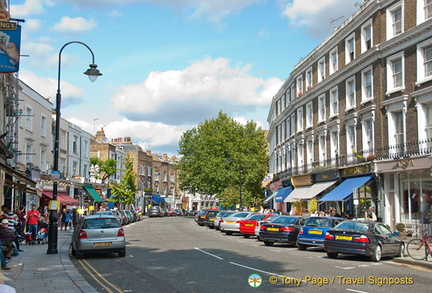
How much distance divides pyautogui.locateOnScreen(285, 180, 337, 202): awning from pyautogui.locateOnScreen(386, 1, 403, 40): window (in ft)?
34.5

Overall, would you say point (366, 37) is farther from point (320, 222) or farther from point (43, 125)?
point (43, 125)

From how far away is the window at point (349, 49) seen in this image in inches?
1246

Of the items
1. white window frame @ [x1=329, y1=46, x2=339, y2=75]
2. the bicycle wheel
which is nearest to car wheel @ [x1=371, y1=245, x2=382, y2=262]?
the bicycle wheel

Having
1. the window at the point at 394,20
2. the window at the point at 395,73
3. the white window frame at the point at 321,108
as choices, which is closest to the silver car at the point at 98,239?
the window at the point at 395,73

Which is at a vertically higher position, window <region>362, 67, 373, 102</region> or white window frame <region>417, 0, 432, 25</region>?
white window frame <region>417, 0, 432, 25</region>

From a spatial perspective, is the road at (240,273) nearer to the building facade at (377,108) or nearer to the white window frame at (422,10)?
the building facade at (377,108)

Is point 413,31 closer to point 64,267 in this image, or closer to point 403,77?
point 403,77

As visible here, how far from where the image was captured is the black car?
16.5 metres

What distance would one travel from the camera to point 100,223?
58.2 feet

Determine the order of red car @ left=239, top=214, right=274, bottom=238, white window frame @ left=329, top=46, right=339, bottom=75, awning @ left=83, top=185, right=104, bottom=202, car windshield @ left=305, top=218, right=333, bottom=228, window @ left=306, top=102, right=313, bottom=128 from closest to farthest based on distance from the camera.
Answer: car windshield @ left=305, top=218, right=333, bottom=228 → red car @ left=239, top=214, right=274, bottom=238 → white window frame @ left=329, top=46, right=339, bottom=75 → window @ left=306, top=102, right=313, bottom=128 → awning @ left=83, top=185, right=104, bottom=202

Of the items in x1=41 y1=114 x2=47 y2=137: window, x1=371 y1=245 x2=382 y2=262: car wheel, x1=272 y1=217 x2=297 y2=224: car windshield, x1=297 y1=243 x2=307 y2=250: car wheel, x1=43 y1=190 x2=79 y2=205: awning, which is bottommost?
x1=297 y1=243 x2=307 y2=250: car wheel

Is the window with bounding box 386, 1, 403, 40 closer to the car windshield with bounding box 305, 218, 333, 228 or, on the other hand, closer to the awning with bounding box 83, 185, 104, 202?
the car windshield with bounding box 305, 218, 333, 228

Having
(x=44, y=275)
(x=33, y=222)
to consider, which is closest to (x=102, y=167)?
(x=33, y=222)

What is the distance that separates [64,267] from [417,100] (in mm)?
18464
